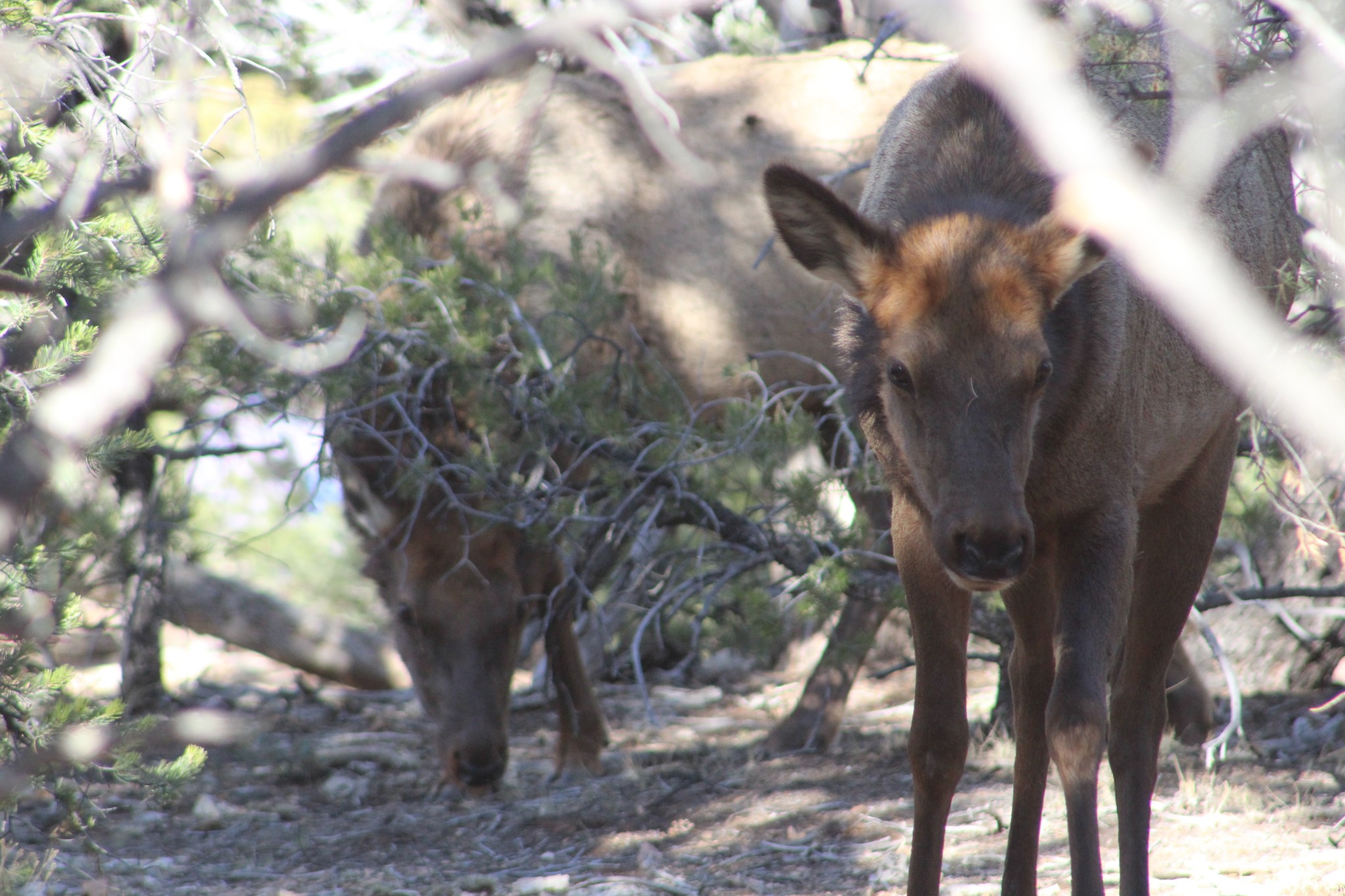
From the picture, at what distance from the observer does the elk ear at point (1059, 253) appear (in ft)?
11.2

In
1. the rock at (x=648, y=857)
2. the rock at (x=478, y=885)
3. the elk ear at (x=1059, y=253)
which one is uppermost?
the elk ear at (x=1059, y=253)

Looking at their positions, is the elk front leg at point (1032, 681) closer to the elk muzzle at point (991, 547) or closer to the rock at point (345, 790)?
the elk muzzle at point (991, 547)

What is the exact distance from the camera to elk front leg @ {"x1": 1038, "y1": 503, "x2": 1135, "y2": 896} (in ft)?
11.2

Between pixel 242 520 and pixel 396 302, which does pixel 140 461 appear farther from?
pixel 242 520

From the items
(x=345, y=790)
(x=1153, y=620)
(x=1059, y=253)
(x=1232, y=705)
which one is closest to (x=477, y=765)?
(x=345, y=790)

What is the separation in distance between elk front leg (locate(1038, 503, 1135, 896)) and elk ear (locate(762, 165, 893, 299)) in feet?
3.21

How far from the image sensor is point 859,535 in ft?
18.0

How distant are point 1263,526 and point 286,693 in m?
5.70

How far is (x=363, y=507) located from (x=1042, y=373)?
4.18 metres

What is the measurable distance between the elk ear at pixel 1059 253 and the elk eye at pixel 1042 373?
9.6 inches

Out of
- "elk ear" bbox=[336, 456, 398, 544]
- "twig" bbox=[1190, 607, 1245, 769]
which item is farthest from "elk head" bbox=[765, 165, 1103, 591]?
"elk ear" bbox=[336, 456, 398, 544]

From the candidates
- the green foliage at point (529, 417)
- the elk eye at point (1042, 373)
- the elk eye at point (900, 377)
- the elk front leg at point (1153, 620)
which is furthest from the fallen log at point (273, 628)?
the elk eye at point (1042, 373)

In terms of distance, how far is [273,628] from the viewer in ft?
26.8

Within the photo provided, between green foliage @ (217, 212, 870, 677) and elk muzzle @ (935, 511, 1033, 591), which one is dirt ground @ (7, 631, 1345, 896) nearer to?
green foliage @ (217, 212, 870, 677)
